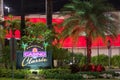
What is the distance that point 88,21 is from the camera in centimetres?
3400

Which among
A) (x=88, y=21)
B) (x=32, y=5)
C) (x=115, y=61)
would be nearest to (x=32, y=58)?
(x=88, y=21)

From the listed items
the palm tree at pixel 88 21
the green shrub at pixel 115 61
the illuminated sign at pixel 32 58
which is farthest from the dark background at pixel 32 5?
the illuminated sign at pixel 32 58

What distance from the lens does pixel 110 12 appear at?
116ft

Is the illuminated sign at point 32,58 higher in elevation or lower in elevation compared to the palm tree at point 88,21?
lower

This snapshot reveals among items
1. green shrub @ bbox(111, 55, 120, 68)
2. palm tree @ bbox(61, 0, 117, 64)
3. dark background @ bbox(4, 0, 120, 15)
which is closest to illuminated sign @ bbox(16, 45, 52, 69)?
palm tree @ bbox(61, 0, 117, 64)

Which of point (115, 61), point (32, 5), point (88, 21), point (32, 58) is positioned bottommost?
point (115, 61)

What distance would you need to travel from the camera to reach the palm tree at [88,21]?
3388 centimetres

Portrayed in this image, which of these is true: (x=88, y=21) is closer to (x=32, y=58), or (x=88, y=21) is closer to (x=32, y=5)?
(x=32, y=58)

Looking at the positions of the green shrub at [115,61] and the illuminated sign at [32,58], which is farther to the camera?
the green shrub at [115,61]

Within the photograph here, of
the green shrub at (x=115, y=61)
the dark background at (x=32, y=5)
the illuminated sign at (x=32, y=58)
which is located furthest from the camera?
the dark background at (x=32, y=5)

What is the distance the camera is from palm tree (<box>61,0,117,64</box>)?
3388 centimetres

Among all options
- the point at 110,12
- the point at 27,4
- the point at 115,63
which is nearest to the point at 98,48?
the point at 115,63

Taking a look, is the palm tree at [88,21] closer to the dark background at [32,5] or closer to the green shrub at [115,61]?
the green shrub at [115,61]

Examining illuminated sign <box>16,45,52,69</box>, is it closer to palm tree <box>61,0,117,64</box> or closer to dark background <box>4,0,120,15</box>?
palm tree <box>61,0,117,64</box>
